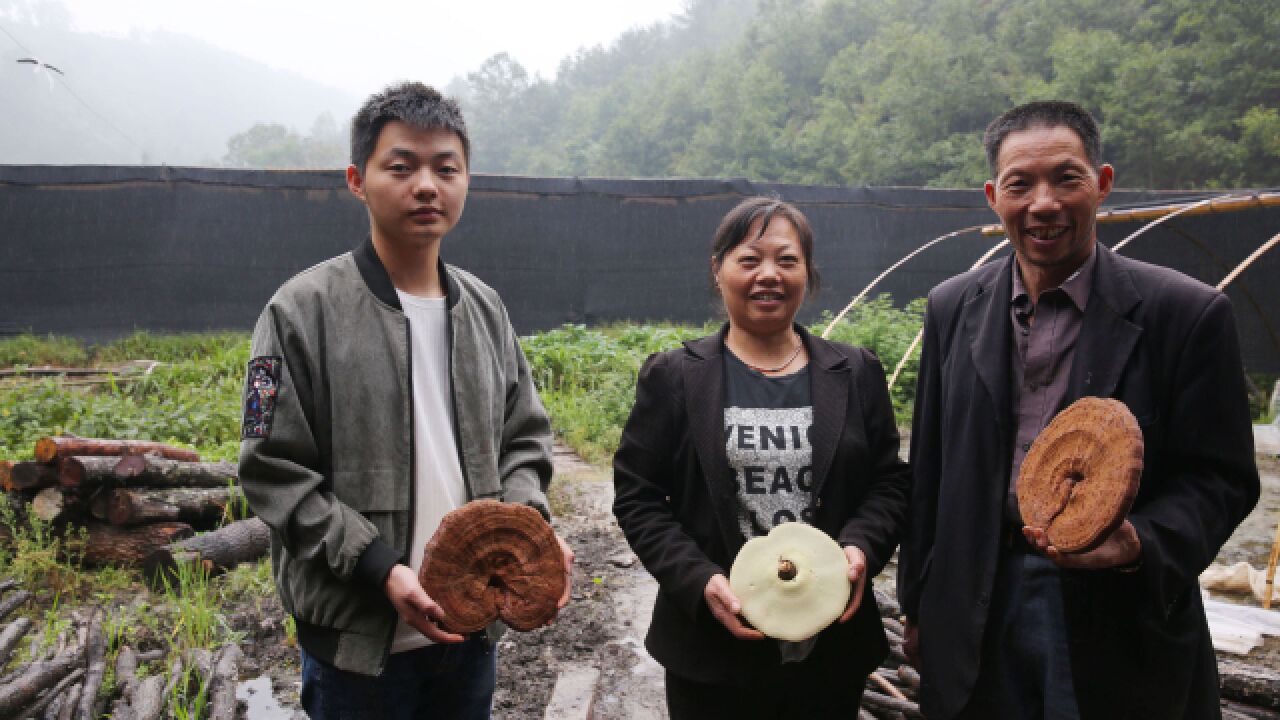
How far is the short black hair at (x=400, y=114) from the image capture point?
1513mm

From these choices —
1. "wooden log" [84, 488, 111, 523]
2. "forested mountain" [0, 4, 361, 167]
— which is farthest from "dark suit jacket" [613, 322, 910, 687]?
"forested mountain" [0, 4, 361, 167]

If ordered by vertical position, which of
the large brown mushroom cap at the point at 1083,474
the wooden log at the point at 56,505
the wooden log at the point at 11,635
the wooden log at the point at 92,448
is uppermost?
the large brown mushroom cap at the point at 1083,474

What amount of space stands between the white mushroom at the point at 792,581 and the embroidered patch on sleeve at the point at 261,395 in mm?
850

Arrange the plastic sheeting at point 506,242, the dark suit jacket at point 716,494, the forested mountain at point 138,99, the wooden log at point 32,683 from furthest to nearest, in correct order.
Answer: the forested mountain at point 138,99, the plastic sheeting at point 506,242, the wooden log at point 32,683, the dark suit jacket at point 716,494

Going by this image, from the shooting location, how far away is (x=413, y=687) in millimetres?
1521

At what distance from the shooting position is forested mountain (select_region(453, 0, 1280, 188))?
49.0 ft

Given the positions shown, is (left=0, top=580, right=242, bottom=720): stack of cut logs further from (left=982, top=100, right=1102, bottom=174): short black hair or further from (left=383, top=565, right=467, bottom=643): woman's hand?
(left=982, top=100, right=1102, bottom=174): short black hair

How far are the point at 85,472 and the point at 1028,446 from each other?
3725 millimetres

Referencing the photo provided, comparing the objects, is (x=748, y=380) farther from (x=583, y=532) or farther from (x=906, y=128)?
(x=906, y=128)

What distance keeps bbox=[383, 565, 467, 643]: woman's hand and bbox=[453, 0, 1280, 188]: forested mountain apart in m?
16.4

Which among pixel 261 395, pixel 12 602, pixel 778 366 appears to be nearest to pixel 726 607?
pixel 778 366

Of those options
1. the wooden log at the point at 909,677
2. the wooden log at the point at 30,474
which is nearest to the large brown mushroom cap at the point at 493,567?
the wooden log at the point at 909,677

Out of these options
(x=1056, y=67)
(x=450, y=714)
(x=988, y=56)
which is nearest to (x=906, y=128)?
(x=988, y=56)

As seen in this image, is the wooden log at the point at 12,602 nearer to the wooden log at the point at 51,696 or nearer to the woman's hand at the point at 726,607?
the wooden log at the point at 51,696
